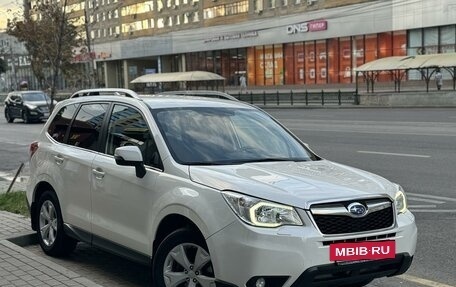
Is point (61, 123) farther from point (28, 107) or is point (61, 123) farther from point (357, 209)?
point (28, 107)

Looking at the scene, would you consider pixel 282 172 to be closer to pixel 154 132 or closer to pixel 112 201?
pixel 154 132

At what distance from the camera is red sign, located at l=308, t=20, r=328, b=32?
5750 centimetres

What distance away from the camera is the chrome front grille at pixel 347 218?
12.9 ft

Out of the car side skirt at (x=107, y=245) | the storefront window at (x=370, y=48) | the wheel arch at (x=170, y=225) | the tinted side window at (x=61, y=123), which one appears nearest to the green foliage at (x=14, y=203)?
the tinted side window at (x=61, y=123)

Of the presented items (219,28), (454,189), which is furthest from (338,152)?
(219,28)

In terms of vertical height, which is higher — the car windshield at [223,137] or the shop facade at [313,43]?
the shop facade at [313,43]

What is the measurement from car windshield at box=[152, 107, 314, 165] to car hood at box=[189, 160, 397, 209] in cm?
25

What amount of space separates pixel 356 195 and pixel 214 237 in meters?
1.03

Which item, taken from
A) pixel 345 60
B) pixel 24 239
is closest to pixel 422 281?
pixel 24 239

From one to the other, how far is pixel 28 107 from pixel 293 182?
29884 millimetres

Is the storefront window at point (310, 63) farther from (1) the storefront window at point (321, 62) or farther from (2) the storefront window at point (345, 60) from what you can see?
(2) the storefront window at point (345, 60)

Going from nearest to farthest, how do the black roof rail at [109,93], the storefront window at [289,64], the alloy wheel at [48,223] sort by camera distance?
the black roof rail at [109,93] → the alloy wheel at [48,223] → the storefront window at [289,64]

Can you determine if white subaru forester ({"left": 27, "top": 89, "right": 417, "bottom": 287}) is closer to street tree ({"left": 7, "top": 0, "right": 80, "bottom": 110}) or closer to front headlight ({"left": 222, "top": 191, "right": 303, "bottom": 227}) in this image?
front headlight ({"left": 222, "top": 191, "right": 303, "bottom": 227})

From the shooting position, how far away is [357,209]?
4.03 m
